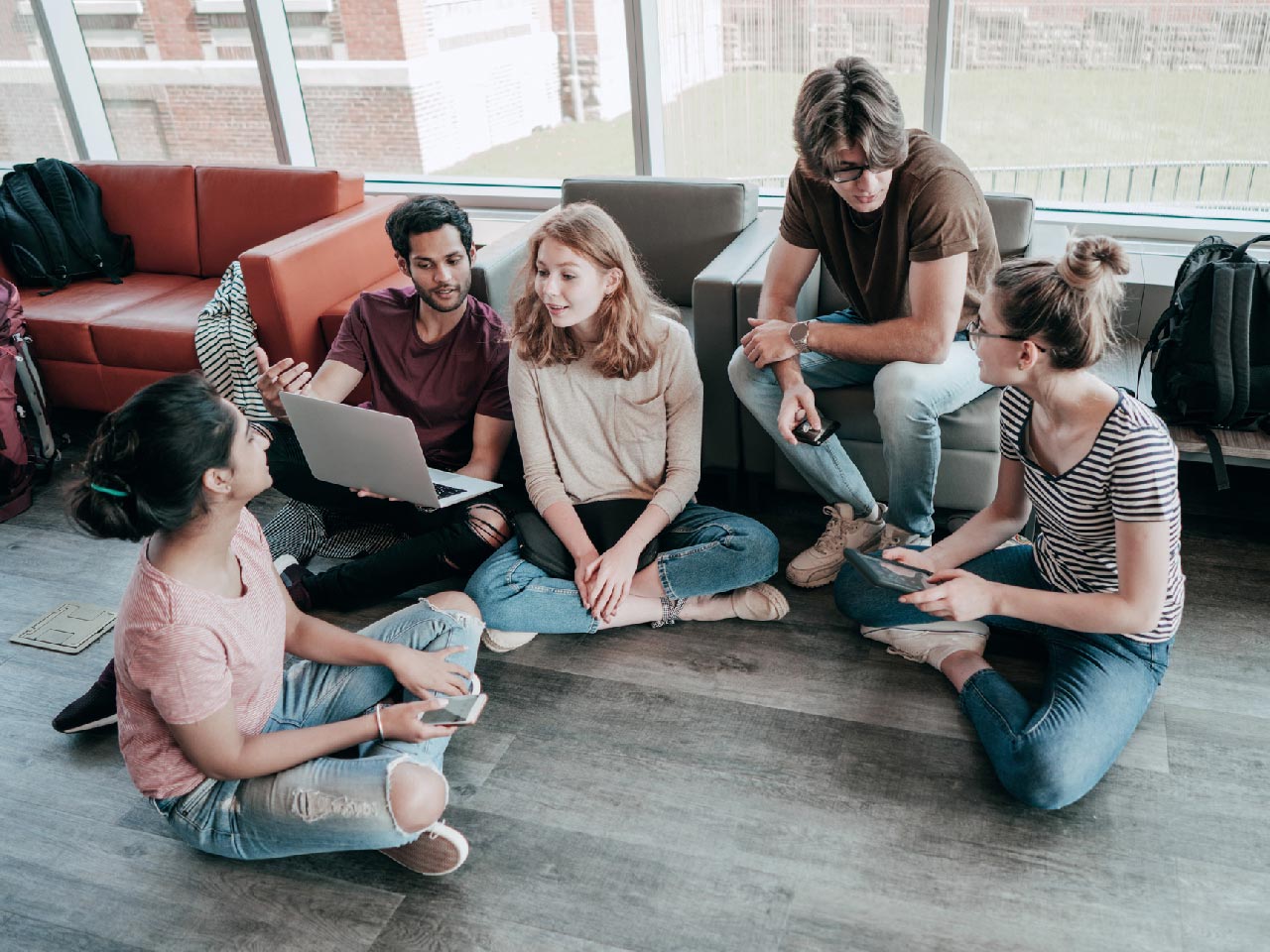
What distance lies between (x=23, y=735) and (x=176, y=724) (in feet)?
3.13

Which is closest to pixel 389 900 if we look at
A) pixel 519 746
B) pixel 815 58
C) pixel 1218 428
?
pixel 519 746

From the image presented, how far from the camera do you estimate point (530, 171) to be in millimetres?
4219

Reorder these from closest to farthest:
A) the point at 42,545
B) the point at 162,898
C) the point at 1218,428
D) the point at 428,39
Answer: the point at 162,898
the point at 1218,428
the point at 42,545
the point at 428,39

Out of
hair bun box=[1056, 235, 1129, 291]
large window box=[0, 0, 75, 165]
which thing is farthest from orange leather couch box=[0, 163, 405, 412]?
hair bun box=[1056, 235, 1129, 291]

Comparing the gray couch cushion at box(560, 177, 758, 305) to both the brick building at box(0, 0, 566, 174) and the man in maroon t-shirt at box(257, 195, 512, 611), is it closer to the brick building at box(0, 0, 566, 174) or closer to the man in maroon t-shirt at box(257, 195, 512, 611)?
the man in maroon t-shirt at box(257, 195, 512, 611)

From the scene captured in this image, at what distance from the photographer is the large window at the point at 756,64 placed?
333 centimetres

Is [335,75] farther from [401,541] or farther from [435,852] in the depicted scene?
[435,852]

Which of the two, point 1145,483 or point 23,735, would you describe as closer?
point 1145,483

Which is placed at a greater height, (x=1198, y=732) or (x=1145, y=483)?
(x=1145, y=483)

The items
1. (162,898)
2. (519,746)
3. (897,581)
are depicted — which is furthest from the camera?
(519,746)

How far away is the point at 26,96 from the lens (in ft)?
16.4

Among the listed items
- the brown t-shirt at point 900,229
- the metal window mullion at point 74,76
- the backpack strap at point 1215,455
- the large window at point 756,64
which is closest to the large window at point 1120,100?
the large window at point 756,64

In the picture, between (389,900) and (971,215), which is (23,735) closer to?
(389,900)

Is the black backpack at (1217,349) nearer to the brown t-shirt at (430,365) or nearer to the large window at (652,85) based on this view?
the large window at (652,85)
